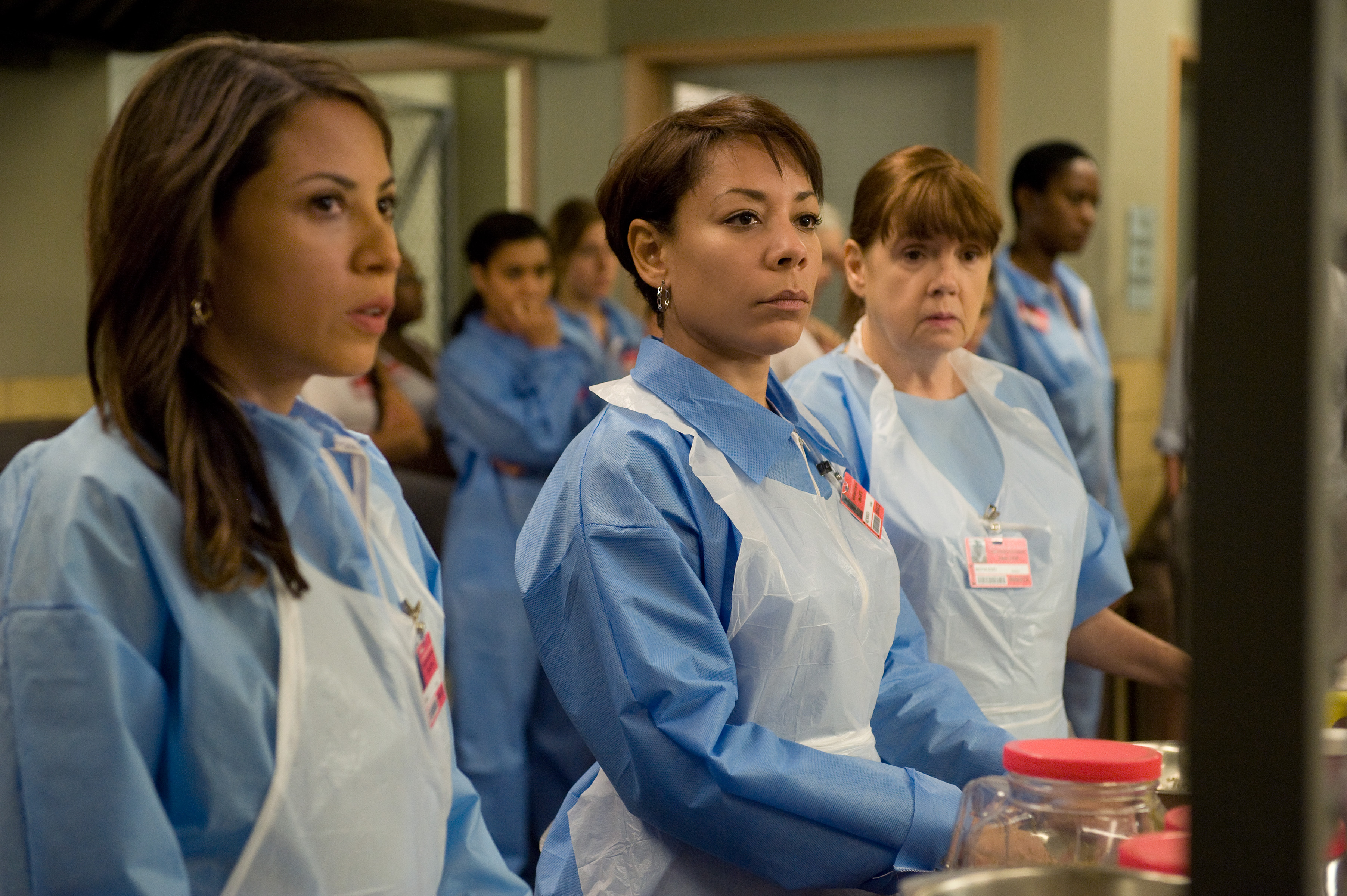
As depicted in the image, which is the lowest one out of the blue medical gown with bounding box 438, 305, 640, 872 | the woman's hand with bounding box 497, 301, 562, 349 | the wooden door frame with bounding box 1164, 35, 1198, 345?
the blue medical gown with bounding box 438, 305, 640, 872

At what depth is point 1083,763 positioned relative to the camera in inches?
37.9

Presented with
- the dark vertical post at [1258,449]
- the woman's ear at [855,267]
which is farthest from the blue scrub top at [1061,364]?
the dark vertical post at [1258,449]

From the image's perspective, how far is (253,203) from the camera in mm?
1021

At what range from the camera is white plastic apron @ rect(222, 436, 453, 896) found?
3.18ft

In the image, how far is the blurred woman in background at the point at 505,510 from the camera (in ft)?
11.3

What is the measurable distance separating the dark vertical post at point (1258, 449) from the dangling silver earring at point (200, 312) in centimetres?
72

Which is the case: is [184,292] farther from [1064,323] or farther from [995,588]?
[1064,323]

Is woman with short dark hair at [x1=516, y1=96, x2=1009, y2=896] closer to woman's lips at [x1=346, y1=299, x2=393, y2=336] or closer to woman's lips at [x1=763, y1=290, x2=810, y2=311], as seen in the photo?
woman's lips at [x1=763, y1=290, x2=810, y2=311]

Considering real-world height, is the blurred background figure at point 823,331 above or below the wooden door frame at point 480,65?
below

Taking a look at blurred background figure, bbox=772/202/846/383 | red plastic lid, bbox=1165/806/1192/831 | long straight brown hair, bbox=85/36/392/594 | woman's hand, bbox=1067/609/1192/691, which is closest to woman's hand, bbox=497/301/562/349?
blurred background figure, bbox=772/202/846/383

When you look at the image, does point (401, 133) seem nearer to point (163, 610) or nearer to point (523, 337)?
point (523, 337)

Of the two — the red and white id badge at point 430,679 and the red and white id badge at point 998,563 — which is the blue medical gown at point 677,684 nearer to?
the red and white id badge at point 430,679

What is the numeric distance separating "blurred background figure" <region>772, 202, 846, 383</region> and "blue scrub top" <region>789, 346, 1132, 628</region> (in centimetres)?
12

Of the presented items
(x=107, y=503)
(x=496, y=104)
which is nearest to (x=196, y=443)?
(x=107, y=503)
